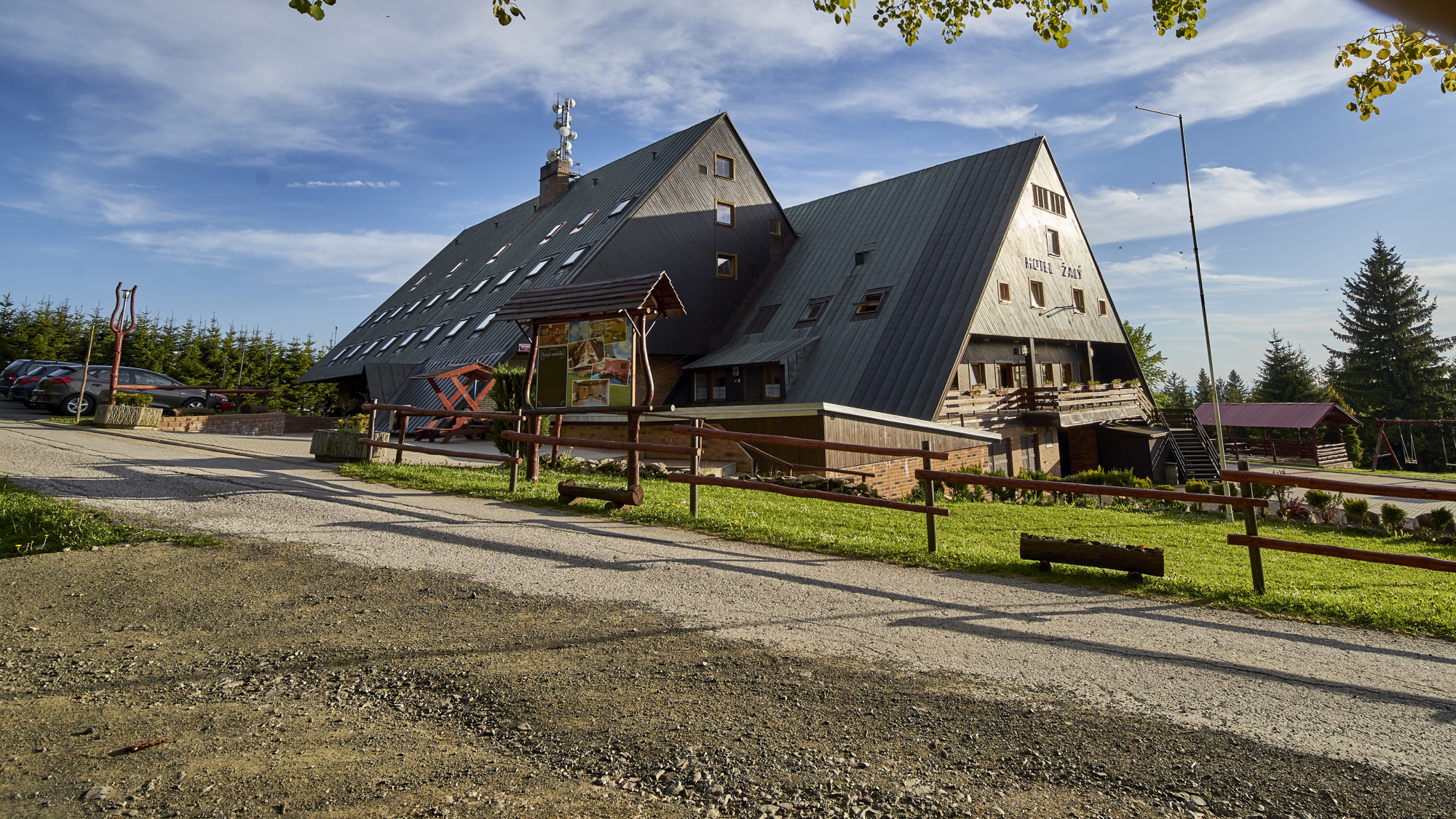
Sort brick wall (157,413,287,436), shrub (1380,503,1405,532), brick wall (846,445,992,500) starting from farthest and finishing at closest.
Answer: brick wall (157,413,287,436) < brick wall (846,445,992,500) < shrub (1380,503,1405,532)

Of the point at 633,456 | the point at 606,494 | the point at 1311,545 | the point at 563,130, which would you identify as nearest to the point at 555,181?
the point at 563,130

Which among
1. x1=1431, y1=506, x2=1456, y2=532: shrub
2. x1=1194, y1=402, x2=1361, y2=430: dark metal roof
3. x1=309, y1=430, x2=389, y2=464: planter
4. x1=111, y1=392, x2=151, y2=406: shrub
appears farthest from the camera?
x1=1194, y1=402, x2=1361, y2=430: dark metal roof

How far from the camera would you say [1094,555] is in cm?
700

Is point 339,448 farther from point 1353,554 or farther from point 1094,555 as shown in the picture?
point 1353,554

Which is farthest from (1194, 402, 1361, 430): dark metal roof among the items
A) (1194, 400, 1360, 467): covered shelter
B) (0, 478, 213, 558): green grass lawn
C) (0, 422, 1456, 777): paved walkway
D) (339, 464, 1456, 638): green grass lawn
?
(0, 478, 213, 558): green grass lawn

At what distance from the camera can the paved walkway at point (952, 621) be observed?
404 centimetres

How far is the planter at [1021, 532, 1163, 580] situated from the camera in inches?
267

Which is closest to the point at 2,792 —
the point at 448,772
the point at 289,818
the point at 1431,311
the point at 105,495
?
the point at 289,818

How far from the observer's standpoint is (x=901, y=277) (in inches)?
1034

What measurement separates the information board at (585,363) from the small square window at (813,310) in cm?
1622

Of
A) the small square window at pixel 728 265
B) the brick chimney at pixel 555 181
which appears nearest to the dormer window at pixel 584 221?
the small square window at pixel 728 265

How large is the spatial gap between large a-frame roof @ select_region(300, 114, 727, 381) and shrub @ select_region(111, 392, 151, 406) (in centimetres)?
894

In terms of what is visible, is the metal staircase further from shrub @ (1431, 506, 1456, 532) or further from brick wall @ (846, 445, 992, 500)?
brick wall @ (846, 445, 992, 500)

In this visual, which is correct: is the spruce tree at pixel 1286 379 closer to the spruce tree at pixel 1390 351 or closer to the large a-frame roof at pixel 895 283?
the spruce tree at pixel 1390 351
